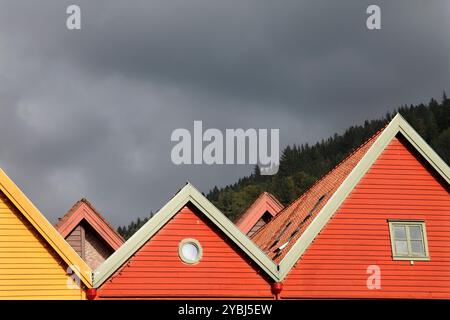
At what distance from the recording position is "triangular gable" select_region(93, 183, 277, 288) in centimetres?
2295

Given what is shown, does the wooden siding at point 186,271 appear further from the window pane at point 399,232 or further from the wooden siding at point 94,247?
the wooden siding at point 94,247

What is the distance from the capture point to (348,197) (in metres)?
24.8

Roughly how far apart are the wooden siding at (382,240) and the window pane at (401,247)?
0.31 meters

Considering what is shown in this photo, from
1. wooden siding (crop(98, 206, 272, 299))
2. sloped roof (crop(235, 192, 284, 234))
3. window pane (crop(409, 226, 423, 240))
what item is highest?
sloped roof (crop(235, 192, 284, 234))

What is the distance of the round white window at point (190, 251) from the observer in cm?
2338

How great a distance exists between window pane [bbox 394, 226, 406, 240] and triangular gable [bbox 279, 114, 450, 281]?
1.99 meters

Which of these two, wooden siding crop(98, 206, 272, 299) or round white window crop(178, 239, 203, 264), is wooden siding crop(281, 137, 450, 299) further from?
round white window crop(178, 239, 203, 264)

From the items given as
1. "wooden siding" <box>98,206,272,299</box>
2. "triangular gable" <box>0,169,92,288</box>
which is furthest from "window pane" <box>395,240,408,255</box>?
"triangular gable" <box>0,169,92,288</box>
